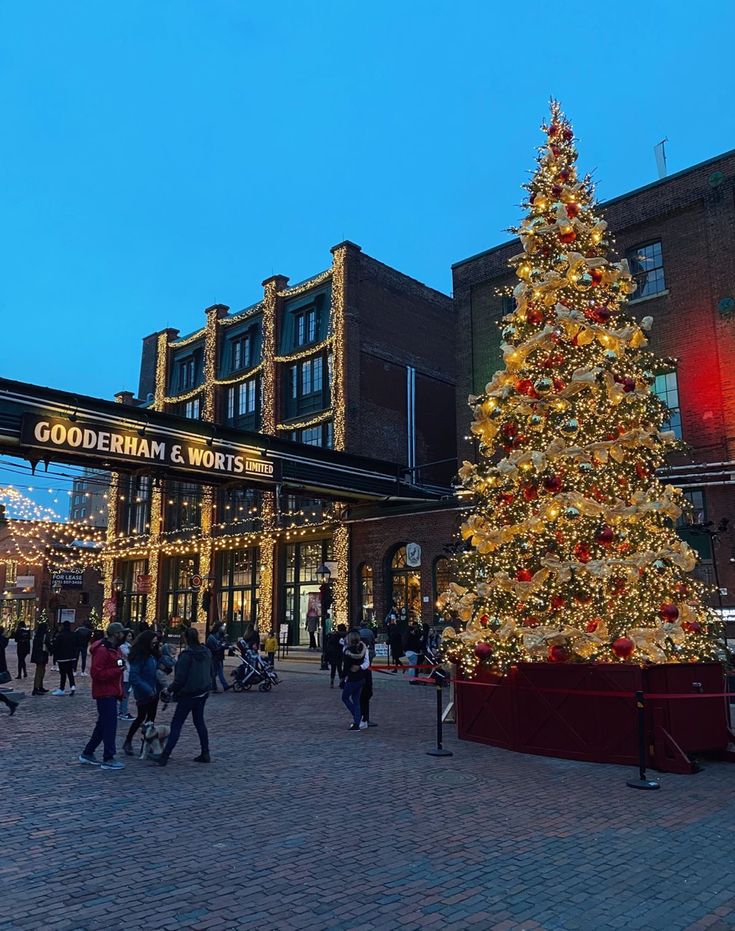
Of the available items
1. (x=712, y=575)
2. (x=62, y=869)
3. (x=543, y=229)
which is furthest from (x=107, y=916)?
(x=712, y=575)

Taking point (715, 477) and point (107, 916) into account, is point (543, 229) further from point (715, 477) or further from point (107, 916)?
point (715, 477)

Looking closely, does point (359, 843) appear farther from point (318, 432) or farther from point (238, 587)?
point (238, 587)

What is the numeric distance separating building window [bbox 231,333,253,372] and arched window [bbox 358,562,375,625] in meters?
14.3

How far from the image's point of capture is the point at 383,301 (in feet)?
118

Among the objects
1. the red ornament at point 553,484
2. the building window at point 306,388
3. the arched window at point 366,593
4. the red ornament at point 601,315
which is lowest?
the arched window at point 366,593

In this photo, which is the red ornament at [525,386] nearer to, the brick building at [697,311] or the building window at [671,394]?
the brick building at [697,311]

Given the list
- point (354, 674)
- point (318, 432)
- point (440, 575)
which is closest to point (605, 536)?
point (354, 674)

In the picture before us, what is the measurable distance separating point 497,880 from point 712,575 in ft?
59.3

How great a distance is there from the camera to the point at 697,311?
2280 centimetres

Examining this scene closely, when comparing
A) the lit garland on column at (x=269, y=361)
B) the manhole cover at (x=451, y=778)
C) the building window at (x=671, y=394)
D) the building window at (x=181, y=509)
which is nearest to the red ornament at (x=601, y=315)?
the manhole cover at (x=451, y=778)

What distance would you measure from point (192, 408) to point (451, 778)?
37.8 meters

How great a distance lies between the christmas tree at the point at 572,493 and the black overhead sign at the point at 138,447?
40.2 ft

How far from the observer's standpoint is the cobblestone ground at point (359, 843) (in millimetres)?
4535

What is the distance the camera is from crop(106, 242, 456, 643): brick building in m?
30.9
